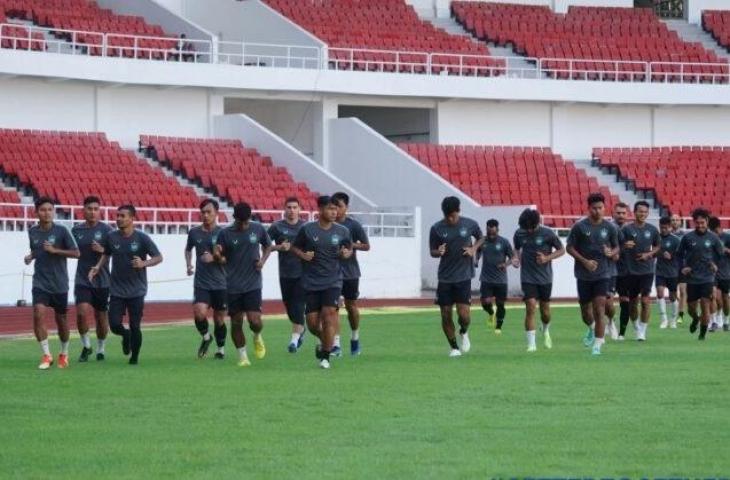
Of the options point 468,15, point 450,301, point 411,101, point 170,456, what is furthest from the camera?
point 468,15

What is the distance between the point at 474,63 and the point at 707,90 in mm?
7606

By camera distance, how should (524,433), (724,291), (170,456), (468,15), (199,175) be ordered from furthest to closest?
(468,15) < (199,175) < (724,291) < (524,433) < (170,456)

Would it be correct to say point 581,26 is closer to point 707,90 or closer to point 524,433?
point 707,90

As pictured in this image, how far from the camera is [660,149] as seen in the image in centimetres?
5578

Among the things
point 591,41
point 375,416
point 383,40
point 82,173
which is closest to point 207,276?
point 375,416

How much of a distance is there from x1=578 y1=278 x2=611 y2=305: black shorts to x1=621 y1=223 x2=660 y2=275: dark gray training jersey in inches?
108

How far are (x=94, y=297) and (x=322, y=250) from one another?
339 centimetres

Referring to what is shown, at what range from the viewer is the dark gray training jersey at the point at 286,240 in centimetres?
2402

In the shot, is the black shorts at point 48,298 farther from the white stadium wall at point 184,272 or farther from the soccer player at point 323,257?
the white stadium wall at point 184,272

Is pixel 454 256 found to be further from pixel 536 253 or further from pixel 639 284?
pixel 639 284

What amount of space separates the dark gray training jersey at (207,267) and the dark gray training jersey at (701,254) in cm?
766

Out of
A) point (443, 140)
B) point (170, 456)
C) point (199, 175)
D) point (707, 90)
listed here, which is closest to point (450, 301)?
point (170, 456)

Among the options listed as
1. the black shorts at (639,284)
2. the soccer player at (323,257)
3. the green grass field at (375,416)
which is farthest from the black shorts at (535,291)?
the soccer player at (323,257)

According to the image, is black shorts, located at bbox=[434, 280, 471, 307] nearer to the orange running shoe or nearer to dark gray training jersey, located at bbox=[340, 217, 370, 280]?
dark gray training jersey, located at bbox=[340, 217, 370, 280]
